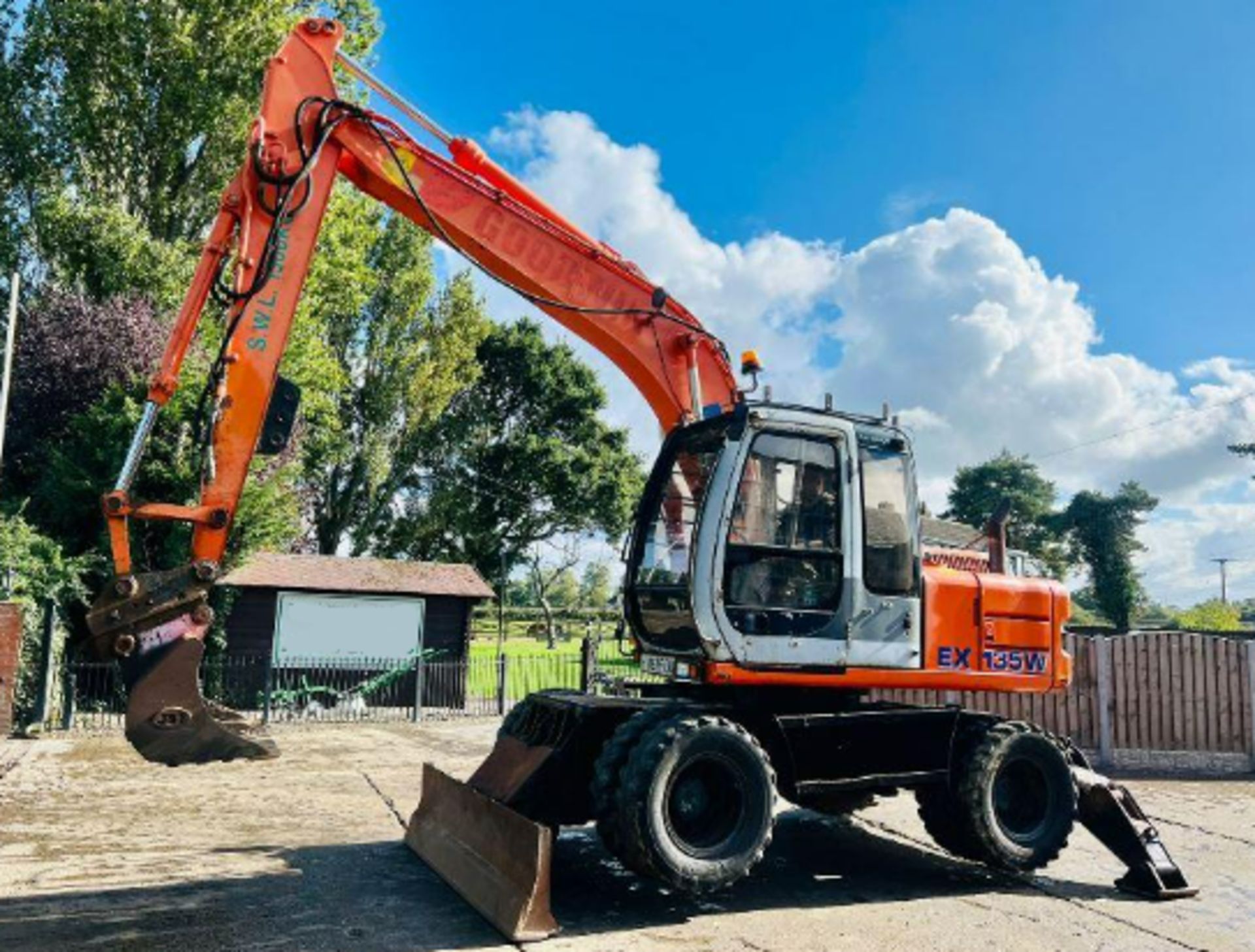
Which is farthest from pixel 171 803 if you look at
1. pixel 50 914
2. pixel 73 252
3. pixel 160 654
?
pixel 73 252

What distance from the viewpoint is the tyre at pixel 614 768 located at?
202 inches

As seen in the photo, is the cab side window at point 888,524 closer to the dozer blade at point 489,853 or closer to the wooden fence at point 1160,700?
the dozer blade at point 489,853

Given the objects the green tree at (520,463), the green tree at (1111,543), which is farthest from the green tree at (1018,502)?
the green tree at (520,463)

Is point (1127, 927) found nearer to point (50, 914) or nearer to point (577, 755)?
point (577, 755)

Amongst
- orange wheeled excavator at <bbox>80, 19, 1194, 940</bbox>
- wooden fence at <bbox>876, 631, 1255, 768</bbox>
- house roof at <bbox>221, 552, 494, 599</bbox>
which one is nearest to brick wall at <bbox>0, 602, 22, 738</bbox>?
house roof at <bbox>221, 552, 494, 599</bbox>

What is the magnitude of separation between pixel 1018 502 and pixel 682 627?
206 feet

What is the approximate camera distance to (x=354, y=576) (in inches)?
768

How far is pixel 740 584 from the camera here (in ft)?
18.7

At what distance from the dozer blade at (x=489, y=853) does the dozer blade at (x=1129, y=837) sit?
3.92 meters

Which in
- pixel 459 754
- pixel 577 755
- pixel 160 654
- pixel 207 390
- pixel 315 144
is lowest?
pixel 459 754

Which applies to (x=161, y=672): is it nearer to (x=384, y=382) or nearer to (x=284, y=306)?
(x=284, y=306)

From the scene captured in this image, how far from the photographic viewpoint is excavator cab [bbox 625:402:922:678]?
5.70 meters

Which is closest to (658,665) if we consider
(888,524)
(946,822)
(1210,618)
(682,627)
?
(682,627)

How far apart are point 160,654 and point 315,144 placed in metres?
3.44
